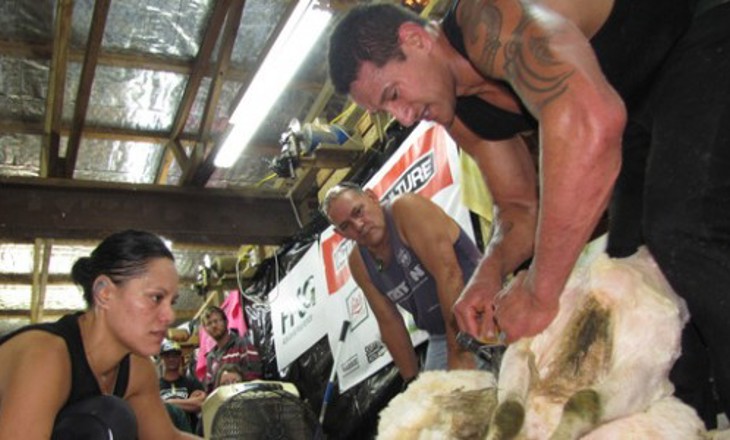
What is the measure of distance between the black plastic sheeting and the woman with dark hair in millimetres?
1915

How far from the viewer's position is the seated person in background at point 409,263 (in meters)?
3.06

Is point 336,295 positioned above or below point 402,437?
above

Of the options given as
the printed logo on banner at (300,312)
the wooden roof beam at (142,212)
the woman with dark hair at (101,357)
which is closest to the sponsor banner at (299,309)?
the printed logo on banner at (300,312)

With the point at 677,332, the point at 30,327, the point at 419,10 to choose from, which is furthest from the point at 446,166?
the point at 677,332

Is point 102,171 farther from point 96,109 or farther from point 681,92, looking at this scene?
point 681,92

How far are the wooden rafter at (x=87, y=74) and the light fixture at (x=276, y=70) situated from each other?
122cm

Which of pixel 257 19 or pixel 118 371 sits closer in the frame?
pixel 118 371

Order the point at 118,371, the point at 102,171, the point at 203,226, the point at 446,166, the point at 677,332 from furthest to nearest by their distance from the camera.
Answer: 1. the point at 102,171
2. the point at 203,226
3. the point at 446,166
4. the point at 118,371
5. the point at 677,332

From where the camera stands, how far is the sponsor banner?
226 inches

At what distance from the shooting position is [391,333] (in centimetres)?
376

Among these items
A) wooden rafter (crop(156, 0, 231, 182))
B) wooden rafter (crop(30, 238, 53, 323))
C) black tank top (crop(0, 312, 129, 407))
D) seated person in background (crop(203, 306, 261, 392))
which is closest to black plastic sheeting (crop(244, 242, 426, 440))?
seated person in background (crop(203, 306, 261, 392))

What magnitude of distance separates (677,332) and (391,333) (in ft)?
8.81

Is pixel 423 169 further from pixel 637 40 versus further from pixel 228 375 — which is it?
pixel 228 375

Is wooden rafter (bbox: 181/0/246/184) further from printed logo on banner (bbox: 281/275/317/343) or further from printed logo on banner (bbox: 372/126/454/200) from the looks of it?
printed logo on banner (bbox: 372/126/454/200)
